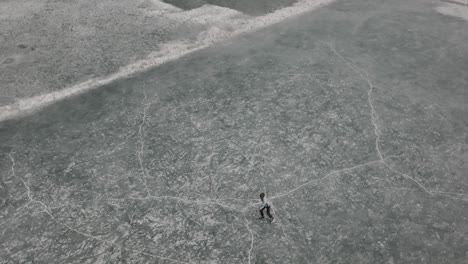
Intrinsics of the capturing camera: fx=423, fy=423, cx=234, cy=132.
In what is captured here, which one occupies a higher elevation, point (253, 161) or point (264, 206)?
point (264, 206)

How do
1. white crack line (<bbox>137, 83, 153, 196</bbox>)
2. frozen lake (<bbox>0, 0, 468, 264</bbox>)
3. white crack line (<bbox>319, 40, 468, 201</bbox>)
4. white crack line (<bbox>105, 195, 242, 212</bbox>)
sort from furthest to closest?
1. white crack line (<bbox>137, 83, 153, 196</bbox>)
2. white crack line (<bbox>319, 40, 468, 201</bbox>)
3. white crack line (<bbox>105, 195, 242, 212</bbox>)
4. frozen lake (<bbox>0, 0, 468, 264</bbox>)

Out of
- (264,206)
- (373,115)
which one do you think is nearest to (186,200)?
(264,206)

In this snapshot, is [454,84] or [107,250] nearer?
[107,250]

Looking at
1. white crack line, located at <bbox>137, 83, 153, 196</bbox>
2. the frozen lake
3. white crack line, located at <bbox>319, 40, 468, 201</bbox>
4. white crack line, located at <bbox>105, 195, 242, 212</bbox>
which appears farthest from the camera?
white crack line, located at <bbox>137, 83, 153, 196</bbox>

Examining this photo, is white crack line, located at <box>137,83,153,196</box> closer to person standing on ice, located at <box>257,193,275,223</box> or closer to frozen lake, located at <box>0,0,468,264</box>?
frozen lake, located at <box>0,0,468,264</box>

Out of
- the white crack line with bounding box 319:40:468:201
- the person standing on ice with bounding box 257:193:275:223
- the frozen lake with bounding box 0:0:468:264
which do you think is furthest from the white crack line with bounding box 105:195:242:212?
the white crack line with bounding box 319:40:468:201

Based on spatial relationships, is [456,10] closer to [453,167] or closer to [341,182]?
[453,167]

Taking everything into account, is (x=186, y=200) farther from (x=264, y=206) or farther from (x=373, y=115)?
(x=373, y=115)

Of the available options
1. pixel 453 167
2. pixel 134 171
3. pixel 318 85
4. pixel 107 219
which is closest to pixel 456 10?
pixel 318 85

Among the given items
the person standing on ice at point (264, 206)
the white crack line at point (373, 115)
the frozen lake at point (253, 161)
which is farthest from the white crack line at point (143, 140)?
the white crack line at point (373, 115)

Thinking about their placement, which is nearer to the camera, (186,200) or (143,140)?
(186,200)

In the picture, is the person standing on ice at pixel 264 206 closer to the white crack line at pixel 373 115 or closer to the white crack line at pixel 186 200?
the white crack line at pixel 186 200
